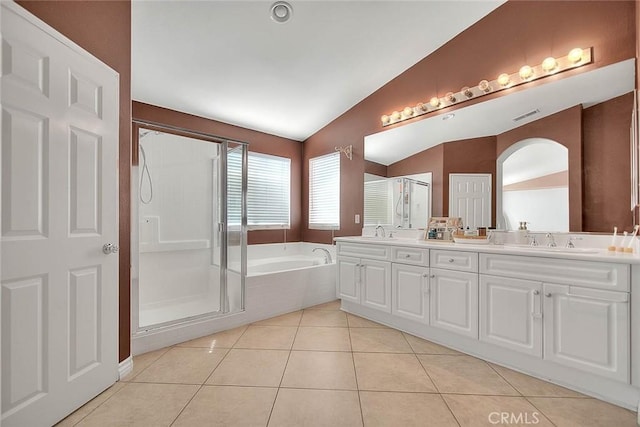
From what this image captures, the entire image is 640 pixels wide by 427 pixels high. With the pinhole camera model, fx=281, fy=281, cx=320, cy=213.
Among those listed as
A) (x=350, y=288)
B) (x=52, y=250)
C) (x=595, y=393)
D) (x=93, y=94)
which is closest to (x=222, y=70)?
(x=93, y=94)

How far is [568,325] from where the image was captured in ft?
5.63

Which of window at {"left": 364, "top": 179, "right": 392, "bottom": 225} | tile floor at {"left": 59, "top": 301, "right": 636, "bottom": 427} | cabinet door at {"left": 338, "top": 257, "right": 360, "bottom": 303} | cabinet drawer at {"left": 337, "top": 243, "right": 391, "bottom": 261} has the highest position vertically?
window at {"left": 364, "top": 179, "right": 392, "bottom": 225}

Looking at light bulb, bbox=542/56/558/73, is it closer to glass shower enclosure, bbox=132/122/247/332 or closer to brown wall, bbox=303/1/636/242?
brown wall, bbox=303/1/636/242

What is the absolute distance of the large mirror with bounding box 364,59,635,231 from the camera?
203 cm

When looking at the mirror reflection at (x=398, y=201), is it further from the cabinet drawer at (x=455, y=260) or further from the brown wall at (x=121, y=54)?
the brown wall at (x=121, y=54)

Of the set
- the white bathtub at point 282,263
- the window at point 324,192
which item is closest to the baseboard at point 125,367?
the white bathtub at point 282,263

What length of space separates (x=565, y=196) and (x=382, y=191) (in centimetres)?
170

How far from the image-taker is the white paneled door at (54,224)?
1.27 metres

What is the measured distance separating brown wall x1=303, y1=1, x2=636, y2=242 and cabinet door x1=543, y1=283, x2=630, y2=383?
1.65 meters

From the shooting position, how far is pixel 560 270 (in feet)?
5.74

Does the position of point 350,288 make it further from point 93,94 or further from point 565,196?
point 93,94

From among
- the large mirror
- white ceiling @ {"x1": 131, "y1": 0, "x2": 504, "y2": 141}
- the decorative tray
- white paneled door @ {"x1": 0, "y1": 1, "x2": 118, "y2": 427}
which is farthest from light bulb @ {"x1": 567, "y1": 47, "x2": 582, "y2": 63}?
white paneled door @ {"x1": 0, "y1": 1, "x2": 118, "y2": 427}

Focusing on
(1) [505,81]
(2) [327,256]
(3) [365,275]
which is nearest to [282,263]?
(2) [327,256]

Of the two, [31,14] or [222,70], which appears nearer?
[31,14]
